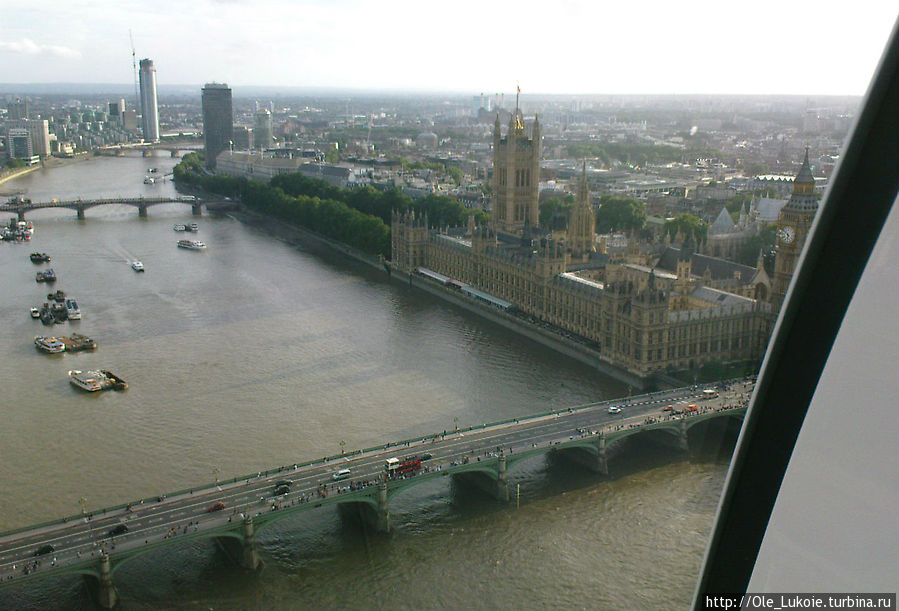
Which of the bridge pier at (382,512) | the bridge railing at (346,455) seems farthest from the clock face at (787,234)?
the bridge pier at (382,512)

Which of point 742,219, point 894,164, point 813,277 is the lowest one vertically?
point 742,219

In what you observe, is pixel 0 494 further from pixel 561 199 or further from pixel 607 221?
pixel 561 199

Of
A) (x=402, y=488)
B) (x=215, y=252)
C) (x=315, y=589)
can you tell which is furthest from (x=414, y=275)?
(x=315, y=589)

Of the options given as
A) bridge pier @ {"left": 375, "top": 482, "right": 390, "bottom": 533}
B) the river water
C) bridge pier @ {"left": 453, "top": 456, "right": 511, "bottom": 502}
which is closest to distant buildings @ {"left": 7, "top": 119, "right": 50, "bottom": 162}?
the river water

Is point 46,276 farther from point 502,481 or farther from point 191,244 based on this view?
point 502,481

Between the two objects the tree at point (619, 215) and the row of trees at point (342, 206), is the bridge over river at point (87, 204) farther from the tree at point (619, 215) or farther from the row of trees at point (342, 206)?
the tree at point (619, 215)

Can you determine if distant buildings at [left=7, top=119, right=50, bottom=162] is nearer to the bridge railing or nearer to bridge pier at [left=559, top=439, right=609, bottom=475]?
the bridge railing

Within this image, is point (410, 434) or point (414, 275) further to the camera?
point (414, 275)

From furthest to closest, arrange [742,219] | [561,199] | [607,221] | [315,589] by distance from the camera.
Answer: [561,199] < [607,221] < [742,219] < [315,589]
